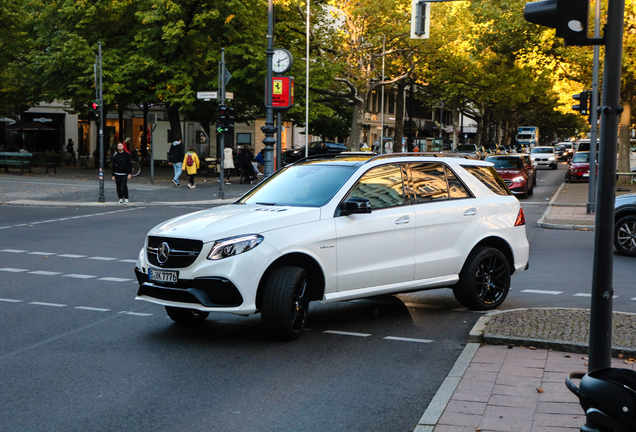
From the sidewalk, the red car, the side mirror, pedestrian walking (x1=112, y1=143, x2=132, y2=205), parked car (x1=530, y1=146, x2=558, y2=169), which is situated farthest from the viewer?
parked car (x1=530, y1=146, x2=558, y2=169)

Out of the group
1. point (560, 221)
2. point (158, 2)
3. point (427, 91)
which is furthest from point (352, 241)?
point (427, 91)

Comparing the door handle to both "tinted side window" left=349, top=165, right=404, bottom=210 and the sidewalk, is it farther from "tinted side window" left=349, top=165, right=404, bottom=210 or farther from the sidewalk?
the sidewalk

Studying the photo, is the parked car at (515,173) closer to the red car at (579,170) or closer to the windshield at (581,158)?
the red car at (579,170)

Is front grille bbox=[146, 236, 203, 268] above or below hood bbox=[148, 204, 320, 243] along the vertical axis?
below

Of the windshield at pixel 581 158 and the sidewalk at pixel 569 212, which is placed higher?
the windshield at pixel 581 158

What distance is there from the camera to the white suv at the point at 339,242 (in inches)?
260

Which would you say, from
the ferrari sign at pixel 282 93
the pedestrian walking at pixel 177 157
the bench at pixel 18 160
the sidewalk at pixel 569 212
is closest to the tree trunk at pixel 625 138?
the sidewalk at pixel 569 212

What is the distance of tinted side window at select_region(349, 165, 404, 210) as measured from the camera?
760cm

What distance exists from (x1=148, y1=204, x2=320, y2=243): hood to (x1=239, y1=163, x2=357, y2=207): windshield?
0.27 meters

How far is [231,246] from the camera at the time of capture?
21.6 feet

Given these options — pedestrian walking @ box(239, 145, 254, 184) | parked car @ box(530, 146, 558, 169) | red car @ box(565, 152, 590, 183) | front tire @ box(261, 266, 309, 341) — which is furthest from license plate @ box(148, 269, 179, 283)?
parked car @ box(530, 146, 558, 169)

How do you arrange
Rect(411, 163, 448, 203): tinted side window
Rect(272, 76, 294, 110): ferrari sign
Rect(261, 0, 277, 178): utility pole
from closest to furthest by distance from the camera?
Rect(411, 163, 448, 203): tinted side window, Rect(261, 0, 277, 178): utility pole, Rect(272, 76, 294, 110): ferrari sign

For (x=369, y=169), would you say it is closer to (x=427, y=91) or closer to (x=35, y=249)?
(x=35, y=249)

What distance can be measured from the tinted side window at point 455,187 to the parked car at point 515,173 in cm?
1978
